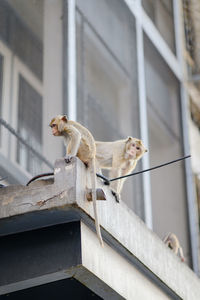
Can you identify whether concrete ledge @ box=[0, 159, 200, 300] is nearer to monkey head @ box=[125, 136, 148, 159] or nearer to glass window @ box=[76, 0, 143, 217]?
monkey head @ box=[125, 136, 148, 159]

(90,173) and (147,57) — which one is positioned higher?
(147,57)

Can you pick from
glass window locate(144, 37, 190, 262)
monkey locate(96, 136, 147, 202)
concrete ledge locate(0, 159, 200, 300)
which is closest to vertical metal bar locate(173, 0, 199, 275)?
glass window locate(144, 37, 190, 262)

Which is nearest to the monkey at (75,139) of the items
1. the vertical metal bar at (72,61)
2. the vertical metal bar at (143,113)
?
the vertical metal bar at (72,61)

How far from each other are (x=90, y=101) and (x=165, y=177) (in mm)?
5355

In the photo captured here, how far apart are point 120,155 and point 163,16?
1480 cm

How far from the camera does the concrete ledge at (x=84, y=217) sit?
1314cm

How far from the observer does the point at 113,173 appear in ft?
58.9

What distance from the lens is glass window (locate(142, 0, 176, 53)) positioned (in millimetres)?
30766

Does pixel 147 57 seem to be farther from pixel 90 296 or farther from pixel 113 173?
pixel 90 296

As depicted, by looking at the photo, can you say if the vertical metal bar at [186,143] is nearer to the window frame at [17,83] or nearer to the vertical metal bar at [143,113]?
the vertical metal bar at [143,113]

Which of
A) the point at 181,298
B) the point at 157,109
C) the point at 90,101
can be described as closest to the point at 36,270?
the point at 181,298

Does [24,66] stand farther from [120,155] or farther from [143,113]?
[120,155]

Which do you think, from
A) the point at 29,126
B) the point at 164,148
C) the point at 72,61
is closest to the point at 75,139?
the point at 72,61

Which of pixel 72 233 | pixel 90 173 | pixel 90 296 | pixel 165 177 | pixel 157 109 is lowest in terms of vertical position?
pixel 90 296
